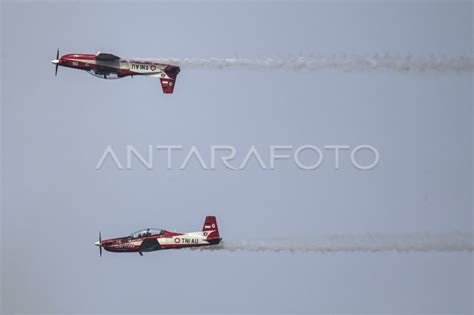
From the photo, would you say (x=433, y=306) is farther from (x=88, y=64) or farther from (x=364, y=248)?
(x=88, y=64)

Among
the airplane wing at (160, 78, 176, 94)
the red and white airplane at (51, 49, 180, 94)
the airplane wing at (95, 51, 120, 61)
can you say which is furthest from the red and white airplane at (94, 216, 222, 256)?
the airplane wing at (95, 51, 120, 61)

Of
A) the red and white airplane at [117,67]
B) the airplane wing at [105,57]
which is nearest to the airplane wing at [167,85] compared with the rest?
the red and white airplane at [117,67]

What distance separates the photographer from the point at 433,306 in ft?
196

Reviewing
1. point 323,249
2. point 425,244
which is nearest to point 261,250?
point 323,249

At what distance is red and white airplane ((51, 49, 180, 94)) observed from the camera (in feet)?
171

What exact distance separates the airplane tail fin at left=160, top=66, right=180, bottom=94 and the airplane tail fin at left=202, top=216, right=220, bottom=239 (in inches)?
196

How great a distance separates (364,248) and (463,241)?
12.2 feet

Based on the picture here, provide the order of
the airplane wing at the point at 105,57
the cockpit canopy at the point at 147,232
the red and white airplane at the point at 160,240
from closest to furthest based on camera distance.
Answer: the red and white airplane at the point at 160,240 < the airplane wing at the point at 105,57 < the cockpit canopy at the point at 147,232

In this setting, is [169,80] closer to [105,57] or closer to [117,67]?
[117,67]

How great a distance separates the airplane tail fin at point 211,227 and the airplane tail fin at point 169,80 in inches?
196

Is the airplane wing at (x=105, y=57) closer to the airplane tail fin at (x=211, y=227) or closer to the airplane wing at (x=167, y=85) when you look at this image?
the airplane wing at (x=167, y=85)

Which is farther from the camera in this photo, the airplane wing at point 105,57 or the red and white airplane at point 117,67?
the airplane wing at point 105,57

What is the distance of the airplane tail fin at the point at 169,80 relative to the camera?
51969 mm

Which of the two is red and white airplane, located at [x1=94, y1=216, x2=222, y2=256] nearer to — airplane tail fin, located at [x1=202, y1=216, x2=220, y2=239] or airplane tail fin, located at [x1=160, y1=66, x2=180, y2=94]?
airplane tail fin, located at [x1=202, y1=216, x2=220, y2=239]
